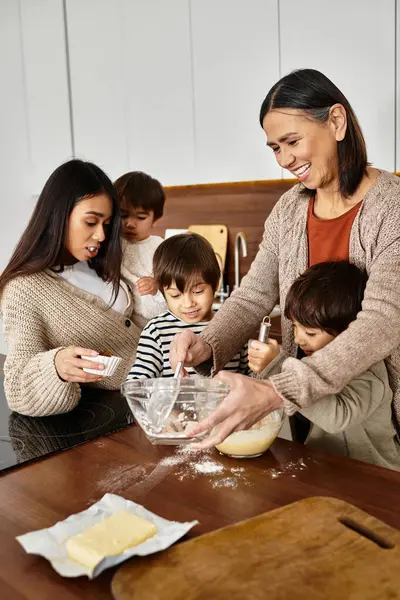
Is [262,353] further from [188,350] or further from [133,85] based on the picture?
[133,85]

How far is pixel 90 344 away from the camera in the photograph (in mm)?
1583

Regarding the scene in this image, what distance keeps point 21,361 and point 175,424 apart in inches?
20.2

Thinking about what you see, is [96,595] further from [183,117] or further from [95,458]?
[183,117]

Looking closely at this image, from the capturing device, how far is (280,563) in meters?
0.76

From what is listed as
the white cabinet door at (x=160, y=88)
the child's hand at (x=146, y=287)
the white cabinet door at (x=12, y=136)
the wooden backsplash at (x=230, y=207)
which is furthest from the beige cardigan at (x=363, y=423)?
the white cabinet door at (x=12, y=136)

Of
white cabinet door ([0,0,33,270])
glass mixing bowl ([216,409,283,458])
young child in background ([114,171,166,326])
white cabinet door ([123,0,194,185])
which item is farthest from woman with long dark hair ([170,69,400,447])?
white cabinet door ([0,0,33,270])

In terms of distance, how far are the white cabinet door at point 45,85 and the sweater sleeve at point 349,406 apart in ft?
10.2

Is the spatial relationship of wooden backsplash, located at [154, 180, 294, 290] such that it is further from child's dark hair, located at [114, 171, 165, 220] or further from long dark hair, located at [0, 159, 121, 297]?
long dark hair, located at [0, 159, 121, 297]

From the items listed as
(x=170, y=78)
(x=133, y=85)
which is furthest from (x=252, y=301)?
(x=133, y=85)

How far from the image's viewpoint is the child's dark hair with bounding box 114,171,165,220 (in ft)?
6.68

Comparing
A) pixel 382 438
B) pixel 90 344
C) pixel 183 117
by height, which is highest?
pixel 183 117

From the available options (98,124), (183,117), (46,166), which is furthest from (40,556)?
(46,166)

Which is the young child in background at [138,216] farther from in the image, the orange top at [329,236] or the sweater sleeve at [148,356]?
the orange top at [329,236]

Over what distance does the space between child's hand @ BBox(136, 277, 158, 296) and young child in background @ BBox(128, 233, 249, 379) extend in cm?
18
